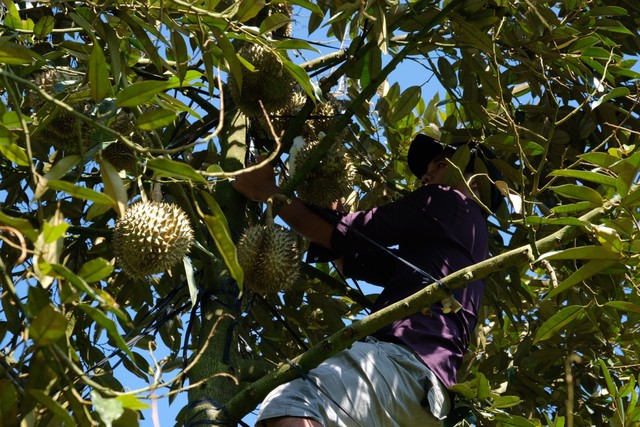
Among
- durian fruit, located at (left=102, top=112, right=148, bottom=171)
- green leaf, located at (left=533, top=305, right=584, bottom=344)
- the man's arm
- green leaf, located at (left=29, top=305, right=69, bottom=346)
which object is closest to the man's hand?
the man's arm

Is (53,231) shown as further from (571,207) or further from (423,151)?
(423,151)

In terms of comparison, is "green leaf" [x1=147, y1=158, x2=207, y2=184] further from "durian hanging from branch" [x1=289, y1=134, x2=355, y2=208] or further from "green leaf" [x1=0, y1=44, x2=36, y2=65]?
"durian hanging from branch" [x1=289, y1=134, x2=355, y2=208]

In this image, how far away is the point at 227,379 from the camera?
2393mm

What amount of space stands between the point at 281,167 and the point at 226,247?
5.35ft

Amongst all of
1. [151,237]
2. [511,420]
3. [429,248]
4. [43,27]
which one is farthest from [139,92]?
[511,420]

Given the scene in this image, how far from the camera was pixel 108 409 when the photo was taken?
3.90ft

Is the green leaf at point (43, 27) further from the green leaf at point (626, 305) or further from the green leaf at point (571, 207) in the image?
the green leaf at point (626, 305)

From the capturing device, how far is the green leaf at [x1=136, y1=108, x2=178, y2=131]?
1668 mm

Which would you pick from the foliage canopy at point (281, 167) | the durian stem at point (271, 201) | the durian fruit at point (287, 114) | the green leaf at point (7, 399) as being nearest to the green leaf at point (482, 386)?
the foliage canopy at point (281, 167)

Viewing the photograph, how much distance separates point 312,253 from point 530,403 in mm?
976

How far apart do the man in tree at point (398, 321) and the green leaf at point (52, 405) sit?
2.71 ft

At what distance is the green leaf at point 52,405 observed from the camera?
130cm

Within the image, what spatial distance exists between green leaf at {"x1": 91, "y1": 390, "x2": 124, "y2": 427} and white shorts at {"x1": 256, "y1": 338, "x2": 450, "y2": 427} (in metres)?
0.90

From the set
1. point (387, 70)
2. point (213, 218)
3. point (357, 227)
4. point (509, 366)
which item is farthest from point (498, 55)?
point (213, 218)
